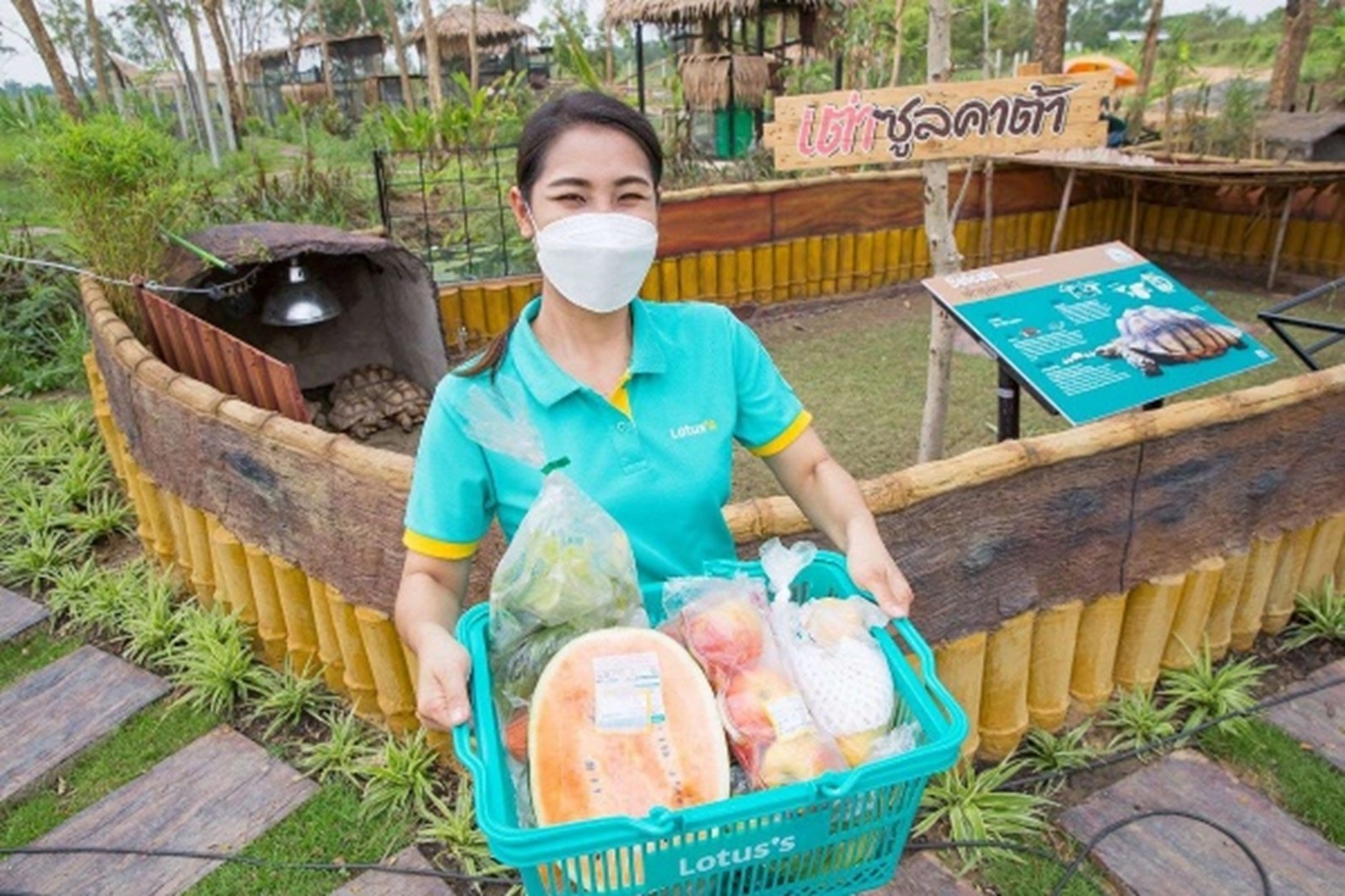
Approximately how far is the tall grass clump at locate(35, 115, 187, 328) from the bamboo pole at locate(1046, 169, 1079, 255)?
6.08m

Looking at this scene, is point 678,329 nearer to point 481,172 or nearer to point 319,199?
point 319,199

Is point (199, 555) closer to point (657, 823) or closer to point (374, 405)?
point (374, 405)

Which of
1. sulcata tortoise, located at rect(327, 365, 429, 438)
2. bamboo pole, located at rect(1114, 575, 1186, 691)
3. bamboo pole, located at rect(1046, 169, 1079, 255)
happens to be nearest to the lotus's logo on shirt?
bamboo pole, located at rect(1114, 575, 1186, 691)

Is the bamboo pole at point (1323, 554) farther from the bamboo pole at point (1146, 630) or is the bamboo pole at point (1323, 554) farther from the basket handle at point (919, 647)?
the basket handle at point (919, 647)

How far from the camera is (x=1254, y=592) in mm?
2967

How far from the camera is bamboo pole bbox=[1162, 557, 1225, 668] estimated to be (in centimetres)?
274

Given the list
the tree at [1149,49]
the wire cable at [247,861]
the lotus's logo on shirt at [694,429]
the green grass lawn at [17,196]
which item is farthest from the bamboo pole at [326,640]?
the tree at [1149,49]

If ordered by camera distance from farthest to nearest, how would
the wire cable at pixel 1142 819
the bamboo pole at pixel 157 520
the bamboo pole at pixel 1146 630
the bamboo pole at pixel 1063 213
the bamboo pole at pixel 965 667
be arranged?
1. the bamboo pole at pixel 1063 213
2. the bamboo pole at pixel 157 520
3. the bamboo pole at pixel 1146 630
4. the bamboo pole at pixel 965 667
5. the wire cable at pixel 1142 819

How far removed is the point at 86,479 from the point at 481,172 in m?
7.60

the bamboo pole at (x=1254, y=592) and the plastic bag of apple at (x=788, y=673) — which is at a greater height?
the plastic bag of apple at (x=788, y=673)

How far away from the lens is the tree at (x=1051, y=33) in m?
9.62

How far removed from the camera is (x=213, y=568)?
124 inches

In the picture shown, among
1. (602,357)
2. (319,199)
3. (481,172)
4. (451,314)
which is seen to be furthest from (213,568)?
(481,172)

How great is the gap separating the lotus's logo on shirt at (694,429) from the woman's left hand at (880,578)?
0.30 m
